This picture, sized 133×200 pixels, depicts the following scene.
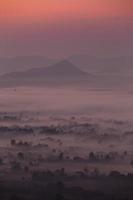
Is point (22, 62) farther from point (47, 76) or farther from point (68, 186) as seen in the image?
point (68, 186)

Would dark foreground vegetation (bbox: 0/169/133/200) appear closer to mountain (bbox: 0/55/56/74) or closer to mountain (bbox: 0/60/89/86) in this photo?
mountain (bbox: 0/60/89/86)

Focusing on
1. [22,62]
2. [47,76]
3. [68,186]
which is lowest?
[68,186]

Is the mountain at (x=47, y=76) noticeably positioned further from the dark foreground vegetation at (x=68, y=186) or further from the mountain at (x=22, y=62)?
the dark foreground vegetation at (x=68, y=186)

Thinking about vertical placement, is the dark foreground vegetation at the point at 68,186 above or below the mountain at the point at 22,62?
below

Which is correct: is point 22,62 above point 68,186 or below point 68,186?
above

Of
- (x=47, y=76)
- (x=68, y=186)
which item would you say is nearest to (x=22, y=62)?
(x=47, y=76)

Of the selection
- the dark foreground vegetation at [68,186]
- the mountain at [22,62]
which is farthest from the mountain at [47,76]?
the dark foreground vegetation at [68,186]
